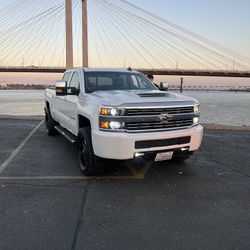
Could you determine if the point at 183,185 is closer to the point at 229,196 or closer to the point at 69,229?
the point at 229,196

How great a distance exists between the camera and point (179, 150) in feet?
19.1

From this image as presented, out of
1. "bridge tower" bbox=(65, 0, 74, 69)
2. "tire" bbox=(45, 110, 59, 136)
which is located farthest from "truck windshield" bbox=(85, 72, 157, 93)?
"bridge tower" bbox=(65, 0, 74, 69)

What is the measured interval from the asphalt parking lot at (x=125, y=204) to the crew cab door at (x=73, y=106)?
28.7 inches

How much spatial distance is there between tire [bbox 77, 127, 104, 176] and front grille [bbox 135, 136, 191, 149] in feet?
2.58

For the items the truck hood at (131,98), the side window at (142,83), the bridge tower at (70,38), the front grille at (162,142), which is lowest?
the front grille at (162,142)

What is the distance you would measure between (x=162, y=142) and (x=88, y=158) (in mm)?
1279

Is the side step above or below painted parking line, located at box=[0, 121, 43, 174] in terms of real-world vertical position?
above

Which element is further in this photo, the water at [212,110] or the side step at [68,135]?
the water at [212,110]

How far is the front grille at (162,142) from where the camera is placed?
5.41 m

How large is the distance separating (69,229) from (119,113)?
205 centimetres

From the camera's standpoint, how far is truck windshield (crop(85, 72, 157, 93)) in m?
6.92

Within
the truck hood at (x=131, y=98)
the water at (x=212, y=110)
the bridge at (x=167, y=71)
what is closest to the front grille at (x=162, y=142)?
the truck hood at (x=131, y=98)

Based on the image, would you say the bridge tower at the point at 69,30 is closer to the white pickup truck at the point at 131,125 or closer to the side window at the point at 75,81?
the side window at the point at 75,81

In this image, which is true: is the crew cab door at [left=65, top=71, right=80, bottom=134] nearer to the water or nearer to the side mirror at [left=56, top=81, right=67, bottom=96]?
the side mirror at [left=56, top=81, right=67, bottom=96]
